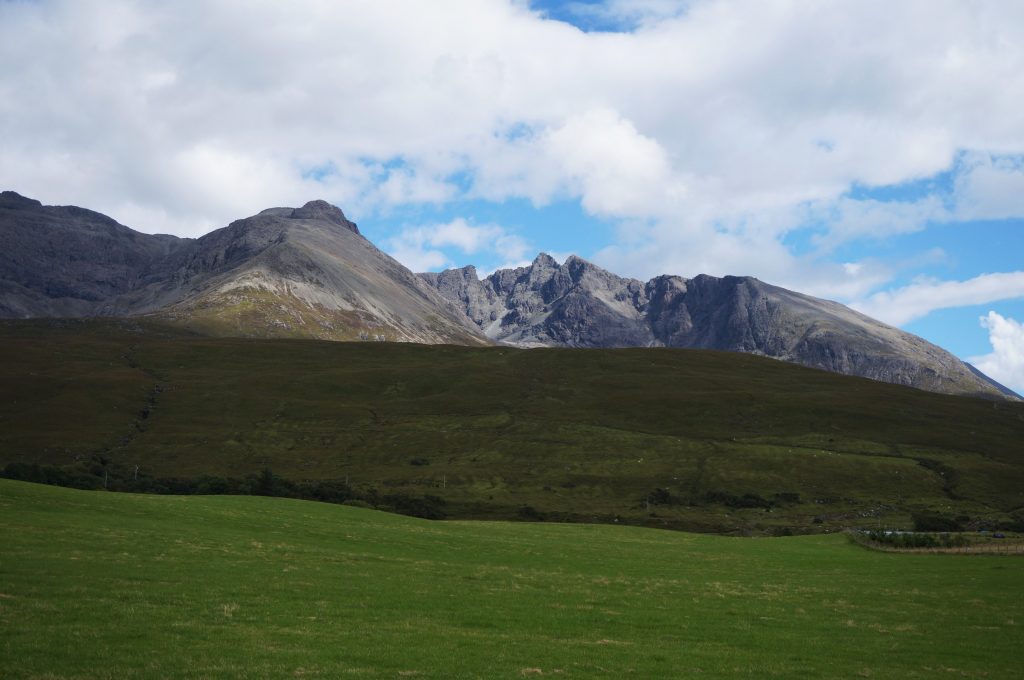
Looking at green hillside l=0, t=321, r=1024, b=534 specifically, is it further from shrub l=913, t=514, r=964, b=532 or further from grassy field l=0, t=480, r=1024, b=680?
grassy field l=0, t=480, r=1024, b=680

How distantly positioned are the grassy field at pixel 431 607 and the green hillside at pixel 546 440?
173 feet

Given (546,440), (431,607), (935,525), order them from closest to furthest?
Result: (431,607) < (935,525) < (546,440)

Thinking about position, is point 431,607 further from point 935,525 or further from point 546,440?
point 546,440

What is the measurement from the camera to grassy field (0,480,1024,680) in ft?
70.4

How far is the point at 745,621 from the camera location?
101ft

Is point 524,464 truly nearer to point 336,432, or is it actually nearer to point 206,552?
point 336,432

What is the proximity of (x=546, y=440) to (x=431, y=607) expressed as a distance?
11807 centimetres

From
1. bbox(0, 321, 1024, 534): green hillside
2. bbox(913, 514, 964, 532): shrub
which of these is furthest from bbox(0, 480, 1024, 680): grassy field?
bbox(0, 321, 1024, 534): green hillside

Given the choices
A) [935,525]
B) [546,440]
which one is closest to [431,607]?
[935,525]

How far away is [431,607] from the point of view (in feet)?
97.7

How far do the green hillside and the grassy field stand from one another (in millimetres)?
52638

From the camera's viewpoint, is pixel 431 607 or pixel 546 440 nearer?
pixel 431 607

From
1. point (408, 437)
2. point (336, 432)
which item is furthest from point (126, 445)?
point (408, 437)

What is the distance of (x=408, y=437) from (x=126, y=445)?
49.2 metres
